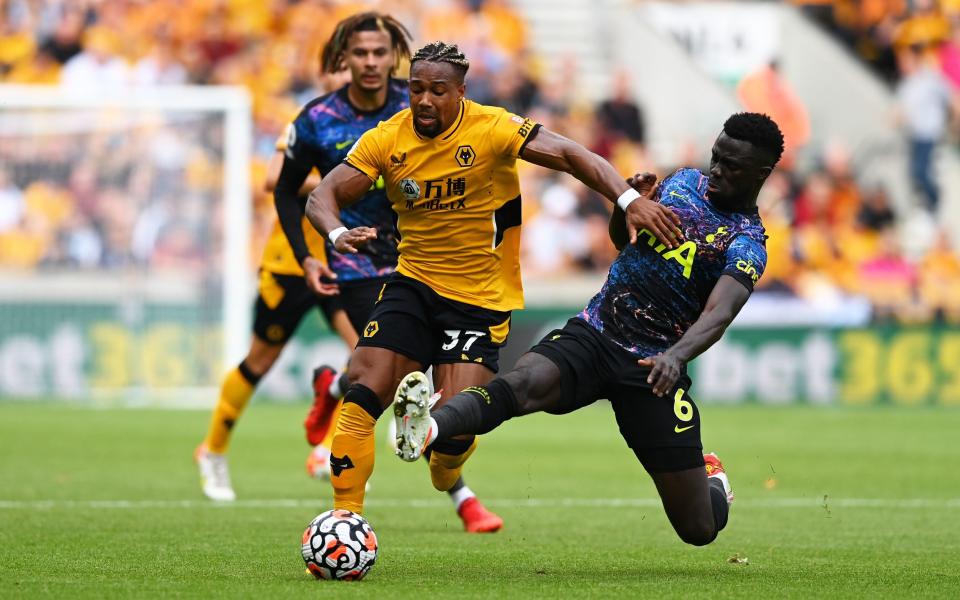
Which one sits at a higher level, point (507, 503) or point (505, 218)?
point (505, 218)

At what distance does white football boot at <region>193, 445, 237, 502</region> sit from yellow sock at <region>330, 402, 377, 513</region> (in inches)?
145

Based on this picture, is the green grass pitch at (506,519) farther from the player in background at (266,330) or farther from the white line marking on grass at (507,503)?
the player in background at (266,330)

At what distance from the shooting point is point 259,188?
21344mm

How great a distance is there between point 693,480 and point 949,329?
569 inches

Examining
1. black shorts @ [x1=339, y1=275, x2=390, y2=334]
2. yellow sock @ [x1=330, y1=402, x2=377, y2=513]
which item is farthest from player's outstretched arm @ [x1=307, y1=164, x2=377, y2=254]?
black shorts @ [x1=339, y1=275, x2=390, y2=334]

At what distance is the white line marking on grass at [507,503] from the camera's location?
10.1 meters

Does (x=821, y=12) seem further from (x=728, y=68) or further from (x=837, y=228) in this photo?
(x=837, y=228)

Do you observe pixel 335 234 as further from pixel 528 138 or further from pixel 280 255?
pixel 280 255

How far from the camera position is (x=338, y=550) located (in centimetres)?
670

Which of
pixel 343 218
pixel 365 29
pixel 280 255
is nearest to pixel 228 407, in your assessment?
pixel 280 255

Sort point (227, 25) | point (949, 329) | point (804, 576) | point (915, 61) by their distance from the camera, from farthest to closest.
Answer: point (915, 61), point (227, 25), point (949, 329), point (804, 576)

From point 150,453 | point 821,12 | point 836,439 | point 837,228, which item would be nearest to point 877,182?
point 837,228

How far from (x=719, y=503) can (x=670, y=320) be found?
0.92 metres

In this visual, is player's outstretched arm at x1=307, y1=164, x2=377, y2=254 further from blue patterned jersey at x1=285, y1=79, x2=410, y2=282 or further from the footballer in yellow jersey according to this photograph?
blue patterned jersey at x1=285, y1=79, x2=410, y2=282
